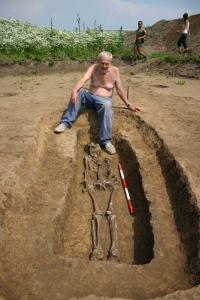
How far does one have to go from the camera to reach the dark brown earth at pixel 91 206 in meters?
2.43

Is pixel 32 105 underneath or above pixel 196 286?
above

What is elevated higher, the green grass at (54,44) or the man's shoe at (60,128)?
the green grass at (54,44)

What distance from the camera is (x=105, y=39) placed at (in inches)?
600

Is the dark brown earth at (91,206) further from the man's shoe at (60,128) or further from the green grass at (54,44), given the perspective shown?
the green grass at (54,44)

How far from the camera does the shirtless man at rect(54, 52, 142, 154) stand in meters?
4.94

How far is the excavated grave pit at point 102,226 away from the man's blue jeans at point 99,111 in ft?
1.03

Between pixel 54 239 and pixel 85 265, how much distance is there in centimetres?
53

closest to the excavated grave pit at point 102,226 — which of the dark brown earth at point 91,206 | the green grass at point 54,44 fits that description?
the dark brown earth at point 91,206

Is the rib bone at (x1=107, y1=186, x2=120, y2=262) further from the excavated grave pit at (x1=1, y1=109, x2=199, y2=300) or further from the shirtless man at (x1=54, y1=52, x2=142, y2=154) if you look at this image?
the shirtless man at (x1=54, y1=52, x2=142, y2=154)

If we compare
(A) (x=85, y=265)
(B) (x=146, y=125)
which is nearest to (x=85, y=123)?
(B) (x=146, y=125)

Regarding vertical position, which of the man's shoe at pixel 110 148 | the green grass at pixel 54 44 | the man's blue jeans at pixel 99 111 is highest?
the green grass at pixel 54 44

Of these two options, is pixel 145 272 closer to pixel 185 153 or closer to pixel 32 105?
pixel 185 153

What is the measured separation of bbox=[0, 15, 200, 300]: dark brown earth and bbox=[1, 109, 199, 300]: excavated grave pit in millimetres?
11

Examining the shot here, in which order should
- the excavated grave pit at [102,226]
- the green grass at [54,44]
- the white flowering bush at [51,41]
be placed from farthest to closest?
the white flowering bush at [51,41]
the green grass at [54,44]
the excavated grave pit at [102,226]
